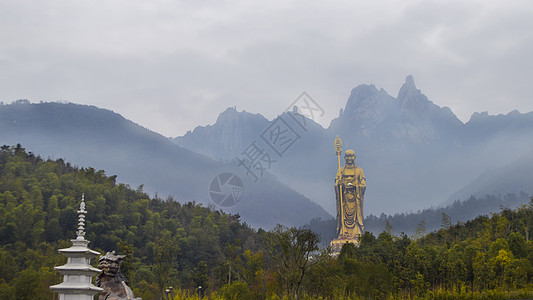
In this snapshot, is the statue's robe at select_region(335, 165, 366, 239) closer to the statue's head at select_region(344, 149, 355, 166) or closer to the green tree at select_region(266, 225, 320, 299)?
the statue's head at select_region(344, 149, 355, 166)

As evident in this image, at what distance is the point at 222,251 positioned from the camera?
49562 millimetres

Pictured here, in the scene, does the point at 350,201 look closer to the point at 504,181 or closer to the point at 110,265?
the point at 110,265

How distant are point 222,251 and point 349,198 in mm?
12400

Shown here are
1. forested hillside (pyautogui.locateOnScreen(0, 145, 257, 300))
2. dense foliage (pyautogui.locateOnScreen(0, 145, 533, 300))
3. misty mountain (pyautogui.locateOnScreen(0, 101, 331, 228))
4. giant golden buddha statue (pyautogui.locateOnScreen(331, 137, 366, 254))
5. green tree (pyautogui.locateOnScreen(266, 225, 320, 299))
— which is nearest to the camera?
dense foliage (pyautogui.locateOnScreen(0, 145, 533, 300))

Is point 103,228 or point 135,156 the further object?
point 135,156

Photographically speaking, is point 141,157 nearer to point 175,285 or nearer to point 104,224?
point 104,224

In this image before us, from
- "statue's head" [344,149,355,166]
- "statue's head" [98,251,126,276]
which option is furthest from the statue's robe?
"statue's head" [98,251,126,276]

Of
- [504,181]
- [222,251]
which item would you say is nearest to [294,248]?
[222,251]

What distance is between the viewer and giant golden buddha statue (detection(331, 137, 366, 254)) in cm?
4662

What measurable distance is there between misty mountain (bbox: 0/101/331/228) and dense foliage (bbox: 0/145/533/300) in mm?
59555

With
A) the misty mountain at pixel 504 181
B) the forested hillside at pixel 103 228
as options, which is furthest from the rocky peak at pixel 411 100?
the forested hillside at pixel 103 228

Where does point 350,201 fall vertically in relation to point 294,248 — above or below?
above

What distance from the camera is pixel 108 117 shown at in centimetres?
14800

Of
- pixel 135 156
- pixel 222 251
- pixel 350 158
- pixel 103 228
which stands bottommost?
pixel 222 251
